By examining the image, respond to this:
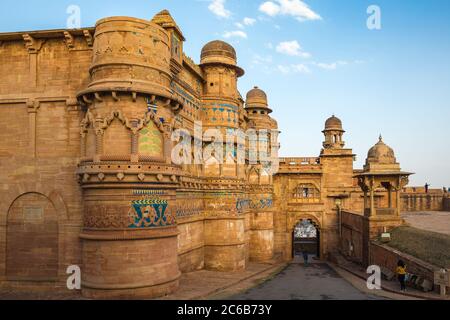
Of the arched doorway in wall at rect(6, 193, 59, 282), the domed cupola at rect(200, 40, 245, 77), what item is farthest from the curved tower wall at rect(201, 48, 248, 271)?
the arched doorway in wall at rect(6, 193, 59, 282)

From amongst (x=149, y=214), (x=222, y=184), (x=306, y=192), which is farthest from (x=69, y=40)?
(x=306, y=192)

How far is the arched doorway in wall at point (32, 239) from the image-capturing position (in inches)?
538

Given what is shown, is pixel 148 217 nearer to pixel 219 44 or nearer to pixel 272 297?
pixel 272 297

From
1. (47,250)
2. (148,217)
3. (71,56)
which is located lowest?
(47,250)

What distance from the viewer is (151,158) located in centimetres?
1240

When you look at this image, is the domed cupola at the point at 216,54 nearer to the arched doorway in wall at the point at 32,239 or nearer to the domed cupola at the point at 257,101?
the domed cupola at the point at 257,101

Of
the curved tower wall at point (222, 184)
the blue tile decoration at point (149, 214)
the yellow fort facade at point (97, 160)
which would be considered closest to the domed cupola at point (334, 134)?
the curved tower wall at point (222, 184)

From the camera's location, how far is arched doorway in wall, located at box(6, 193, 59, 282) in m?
13.7

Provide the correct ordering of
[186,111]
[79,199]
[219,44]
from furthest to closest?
[219,44] → [186,111] → [79,199]

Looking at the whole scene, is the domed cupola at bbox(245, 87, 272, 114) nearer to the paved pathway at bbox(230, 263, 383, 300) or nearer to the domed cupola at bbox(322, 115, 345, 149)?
the domed cupola at bbox(322, 115, 345, 149)

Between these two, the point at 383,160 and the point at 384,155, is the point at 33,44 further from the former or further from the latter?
the point at 384,155
